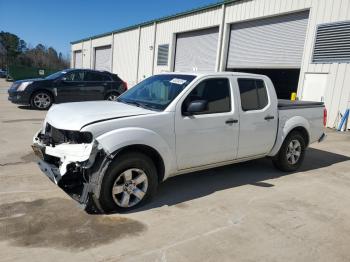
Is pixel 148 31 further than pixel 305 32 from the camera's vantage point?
Yes

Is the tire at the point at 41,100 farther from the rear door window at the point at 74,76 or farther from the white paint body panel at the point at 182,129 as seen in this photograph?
the white paint body panel at the point at 182,129

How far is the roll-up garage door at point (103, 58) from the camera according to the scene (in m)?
32.5

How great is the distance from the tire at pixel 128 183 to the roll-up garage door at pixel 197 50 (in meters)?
14.2

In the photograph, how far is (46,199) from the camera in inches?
181

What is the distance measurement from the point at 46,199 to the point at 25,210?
1.34 ft

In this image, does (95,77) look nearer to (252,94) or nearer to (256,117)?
(252,94)

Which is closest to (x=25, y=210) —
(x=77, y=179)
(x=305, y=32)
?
(x=77, y=179)

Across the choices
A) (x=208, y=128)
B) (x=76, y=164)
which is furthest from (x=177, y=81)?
(x=76, y=164)

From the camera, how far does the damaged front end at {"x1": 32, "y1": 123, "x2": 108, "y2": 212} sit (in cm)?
394

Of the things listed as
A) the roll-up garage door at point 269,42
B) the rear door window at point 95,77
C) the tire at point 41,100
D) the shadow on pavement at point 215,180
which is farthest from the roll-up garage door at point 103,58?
the shadow on pavement at point 215,180

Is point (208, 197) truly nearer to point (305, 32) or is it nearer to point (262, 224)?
point (262, 224)

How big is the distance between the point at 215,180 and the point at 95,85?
30.4ft

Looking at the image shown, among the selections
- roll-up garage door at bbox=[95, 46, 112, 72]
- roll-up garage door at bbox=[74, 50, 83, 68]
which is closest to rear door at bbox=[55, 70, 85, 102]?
roll-up garage door at bbox=[95, 46, 112, 72]

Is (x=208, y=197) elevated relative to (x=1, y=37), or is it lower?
lower
